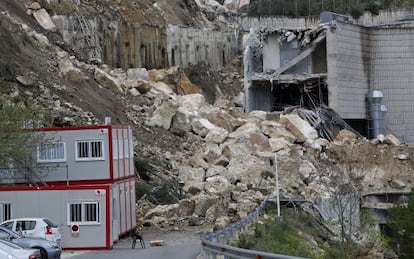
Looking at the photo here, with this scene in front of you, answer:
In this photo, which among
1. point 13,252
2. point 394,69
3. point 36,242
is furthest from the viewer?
point 394,69

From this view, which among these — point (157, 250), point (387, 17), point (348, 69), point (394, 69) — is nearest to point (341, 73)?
point (348, 69)

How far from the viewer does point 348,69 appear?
70562mm

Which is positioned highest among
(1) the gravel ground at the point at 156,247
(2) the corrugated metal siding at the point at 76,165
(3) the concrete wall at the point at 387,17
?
(3) the concrete wall at the point at 387,17

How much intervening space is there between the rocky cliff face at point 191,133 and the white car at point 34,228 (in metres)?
12.4

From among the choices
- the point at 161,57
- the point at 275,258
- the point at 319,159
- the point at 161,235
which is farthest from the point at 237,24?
the point at 275,258

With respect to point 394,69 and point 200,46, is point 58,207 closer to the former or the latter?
point 394,69

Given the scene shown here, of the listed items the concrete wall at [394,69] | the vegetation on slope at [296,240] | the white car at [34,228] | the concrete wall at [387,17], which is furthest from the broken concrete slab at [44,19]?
the concrete wall at [387,17]

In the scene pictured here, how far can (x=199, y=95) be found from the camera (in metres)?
67.4

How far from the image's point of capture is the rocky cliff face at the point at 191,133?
167ft

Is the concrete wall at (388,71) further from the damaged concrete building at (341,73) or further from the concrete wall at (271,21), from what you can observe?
the concrete wall at (271,21)

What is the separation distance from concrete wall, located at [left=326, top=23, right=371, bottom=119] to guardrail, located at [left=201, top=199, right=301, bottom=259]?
101 ft

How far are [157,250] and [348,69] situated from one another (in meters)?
41.6

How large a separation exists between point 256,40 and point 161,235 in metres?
38.3

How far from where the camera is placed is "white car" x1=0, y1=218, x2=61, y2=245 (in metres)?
30.7
